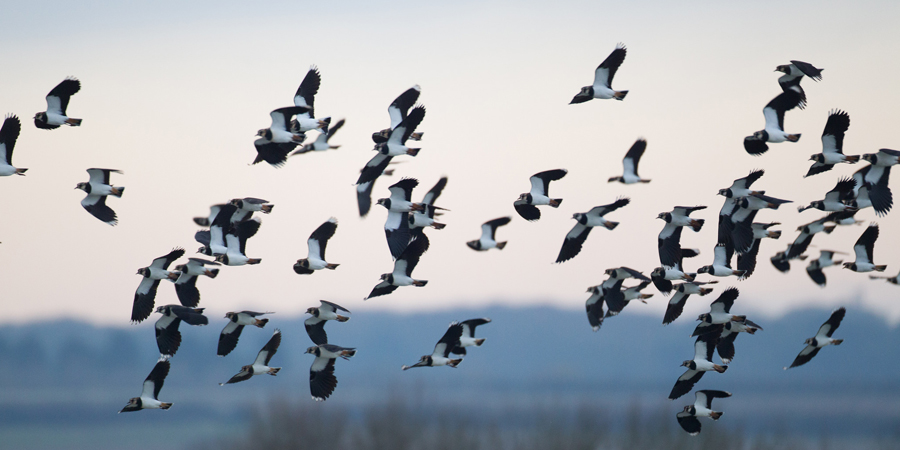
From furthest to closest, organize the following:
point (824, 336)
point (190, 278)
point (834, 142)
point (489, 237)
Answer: point (489, 237)
point (190, 278)
point (824, 336)
point (834, 142)

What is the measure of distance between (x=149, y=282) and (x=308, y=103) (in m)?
6.11

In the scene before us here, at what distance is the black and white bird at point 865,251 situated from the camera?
2420 cm

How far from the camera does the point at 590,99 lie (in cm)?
2322

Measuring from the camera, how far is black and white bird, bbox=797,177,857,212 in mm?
23266

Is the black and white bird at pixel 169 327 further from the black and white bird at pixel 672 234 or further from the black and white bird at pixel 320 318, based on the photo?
the black and white bird at pixel 672 234

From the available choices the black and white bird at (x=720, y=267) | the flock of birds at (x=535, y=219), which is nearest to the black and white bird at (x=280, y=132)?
the flock of birds at (x=535, y=219)

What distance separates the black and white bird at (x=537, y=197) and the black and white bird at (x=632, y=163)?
2.27m

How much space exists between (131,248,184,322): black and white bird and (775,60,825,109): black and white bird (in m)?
14.9

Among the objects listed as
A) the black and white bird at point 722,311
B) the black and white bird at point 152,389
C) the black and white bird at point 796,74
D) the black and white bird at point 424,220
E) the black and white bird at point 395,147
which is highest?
the black and white bird at point 796,74

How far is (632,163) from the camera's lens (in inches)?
998

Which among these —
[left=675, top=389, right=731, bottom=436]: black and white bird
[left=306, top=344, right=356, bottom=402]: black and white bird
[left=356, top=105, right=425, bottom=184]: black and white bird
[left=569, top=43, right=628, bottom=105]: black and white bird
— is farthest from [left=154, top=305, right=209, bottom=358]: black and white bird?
[left=675, top=389, right=731, bottom=436]: black and white bird

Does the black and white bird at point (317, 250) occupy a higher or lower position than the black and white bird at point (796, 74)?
lower

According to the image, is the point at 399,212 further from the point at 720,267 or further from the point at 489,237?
the point at 720,267

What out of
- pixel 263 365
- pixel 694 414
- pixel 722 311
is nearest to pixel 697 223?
pixel 722 311
